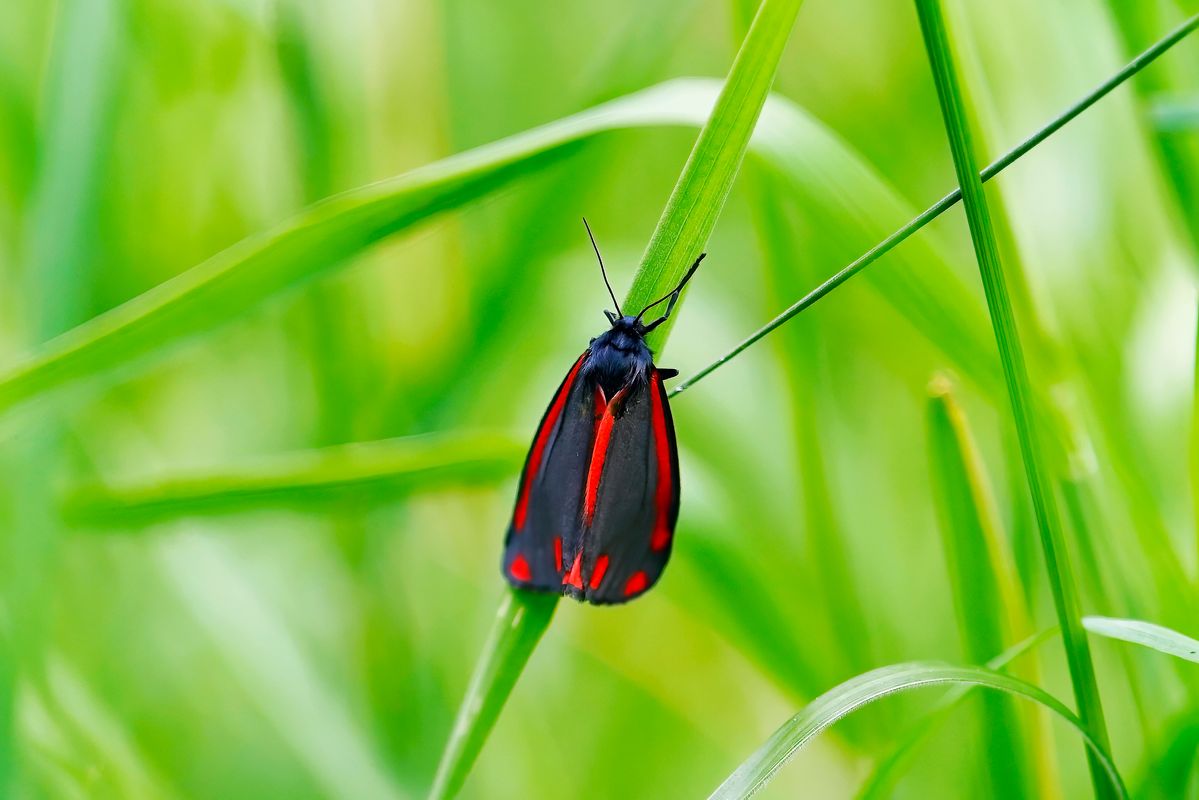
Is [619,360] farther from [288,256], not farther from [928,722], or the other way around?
[928,722]

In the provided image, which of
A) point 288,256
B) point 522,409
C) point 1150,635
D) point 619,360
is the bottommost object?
point 1150,635

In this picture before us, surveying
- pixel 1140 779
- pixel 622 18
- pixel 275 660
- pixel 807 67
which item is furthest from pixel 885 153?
pixel 275 660

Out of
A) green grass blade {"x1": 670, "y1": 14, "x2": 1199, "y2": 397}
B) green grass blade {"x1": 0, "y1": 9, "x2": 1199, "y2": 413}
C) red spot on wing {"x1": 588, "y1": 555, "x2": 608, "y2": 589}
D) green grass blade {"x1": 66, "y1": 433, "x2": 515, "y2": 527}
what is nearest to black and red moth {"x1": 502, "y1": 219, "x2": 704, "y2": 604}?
red spot on wing {"x1": 588, "y1": 555, "x2": 608, "y2": 589}

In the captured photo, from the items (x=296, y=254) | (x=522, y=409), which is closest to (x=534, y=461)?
(x=296, y=254)

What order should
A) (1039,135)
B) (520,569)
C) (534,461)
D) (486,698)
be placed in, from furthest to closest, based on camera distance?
1. (534,461)
2. (520,569)
3. (486,698)
4. (1039,135)

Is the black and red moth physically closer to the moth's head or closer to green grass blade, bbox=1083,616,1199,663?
the moth's head

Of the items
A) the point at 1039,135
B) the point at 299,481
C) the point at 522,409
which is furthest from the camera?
the point at 522,409
